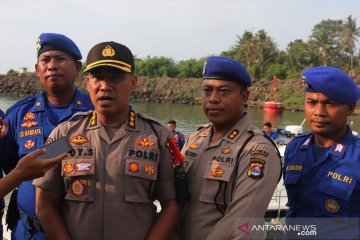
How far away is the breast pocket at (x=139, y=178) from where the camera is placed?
2.02 m

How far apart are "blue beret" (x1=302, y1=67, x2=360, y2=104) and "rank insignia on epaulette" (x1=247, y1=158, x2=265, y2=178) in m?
0.71

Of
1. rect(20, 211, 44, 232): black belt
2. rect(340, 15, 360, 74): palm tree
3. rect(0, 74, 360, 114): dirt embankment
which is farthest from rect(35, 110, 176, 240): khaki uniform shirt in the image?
rect(340, 15, 360, 74): palm tree

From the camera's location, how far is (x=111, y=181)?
2.02m

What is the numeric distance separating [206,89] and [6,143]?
1.62 m

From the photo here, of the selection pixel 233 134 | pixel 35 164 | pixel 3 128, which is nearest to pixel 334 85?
pixel 233 134

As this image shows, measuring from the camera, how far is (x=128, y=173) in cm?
201

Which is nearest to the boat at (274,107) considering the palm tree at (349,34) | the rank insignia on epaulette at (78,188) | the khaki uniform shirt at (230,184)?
the palm tree at (349,34)

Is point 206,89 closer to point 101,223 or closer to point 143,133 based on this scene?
point 143,133

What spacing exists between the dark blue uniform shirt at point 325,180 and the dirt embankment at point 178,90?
150 ft

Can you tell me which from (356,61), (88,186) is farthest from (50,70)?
(356,61)

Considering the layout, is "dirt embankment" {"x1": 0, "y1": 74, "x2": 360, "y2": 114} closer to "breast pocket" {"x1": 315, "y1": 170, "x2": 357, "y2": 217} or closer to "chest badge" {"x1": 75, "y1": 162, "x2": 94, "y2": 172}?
"breast pocket" {"x1": 315, "y1": 170, "x2": 357, "y2": 217}

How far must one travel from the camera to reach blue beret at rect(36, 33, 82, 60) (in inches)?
112

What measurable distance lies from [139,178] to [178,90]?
65107 millimetres

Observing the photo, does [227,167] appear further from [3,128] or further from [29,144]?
[3,128]
